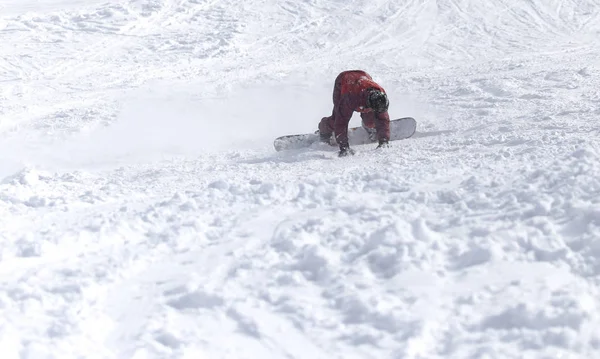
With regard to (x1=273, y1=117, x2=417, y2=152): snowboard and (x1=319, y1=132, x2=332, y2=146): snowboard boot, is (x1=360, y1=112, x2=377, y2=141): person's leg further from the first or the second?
(x1=319, y1=132, x2=332, y2=146): snowboard boot

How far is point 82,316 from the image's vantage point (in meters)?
4.09

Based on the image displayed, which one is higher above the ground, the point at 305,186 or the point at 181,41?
the point at 181,41

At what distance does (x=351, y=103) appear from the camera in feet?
25.6

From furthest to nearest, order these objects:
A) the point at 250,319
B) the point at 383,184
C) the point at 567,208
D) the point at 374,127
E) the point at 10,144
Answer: the point at 10,144 < the point at 374,127 < the point at 383,184 < the point at 567,208 < the point at 250,319

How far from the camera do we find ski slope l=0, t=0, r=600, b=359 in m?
3.84

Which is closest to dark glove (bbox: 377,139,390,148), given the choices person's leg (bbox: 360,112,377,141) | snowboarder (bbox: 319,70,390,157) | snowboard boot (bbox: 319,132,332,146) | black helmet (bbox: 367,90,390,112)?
snowboarder (bbox: 319,70,390,157)

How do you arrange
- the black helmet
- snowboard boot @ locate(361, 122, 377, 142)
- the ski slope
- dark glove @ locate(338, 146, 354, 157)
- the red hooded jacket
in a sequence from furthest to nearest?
snowboard boot @ locate(361, 122, 377, 142) → dark glove @ locate(338, 146, 354, 157) → the red hooded jacket → the black helmet → the ski slope

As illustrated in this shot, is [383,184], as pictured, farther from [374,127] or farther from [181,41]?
[181,41]

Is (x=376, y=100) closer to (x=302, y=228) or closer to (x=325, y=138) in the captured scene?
(x=325, y=138)

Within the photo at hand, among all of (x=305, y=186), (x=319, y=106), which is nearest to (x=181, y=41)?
(x=319, y=106)

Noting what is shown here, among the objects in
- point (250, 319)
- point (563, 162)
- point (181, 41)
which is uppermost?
point (181, 41)

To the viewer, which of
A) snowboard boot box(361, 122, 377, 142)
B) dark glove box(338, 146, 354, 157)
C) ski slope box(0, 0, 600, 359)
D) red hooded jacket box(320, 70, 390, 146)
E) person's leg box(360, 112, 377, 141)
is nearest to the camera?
ski slope box(0, 0, 600, 359)

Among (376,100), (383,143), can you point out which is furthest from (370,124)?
(376,100)

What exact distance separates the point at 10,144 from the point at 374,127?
5.91 m
